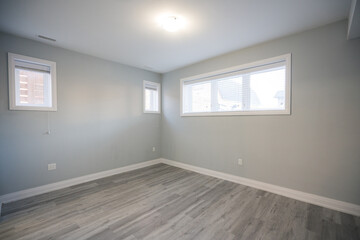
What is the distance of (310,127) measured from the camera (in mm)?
2559

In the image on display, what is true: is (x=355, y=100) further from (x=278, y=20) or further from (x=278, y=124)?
(x=278, y=20)

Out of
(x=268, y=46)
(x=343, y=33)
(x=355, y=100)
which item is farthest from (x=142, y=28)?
(x=355, y=100)

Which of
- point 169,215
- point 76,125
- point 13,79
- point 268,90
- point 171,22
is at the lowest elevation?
point 169,215

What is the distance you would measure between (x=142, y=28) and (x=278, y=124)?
2.78m

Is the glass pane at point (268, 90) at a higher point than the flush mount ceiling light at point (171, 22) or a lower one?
lower

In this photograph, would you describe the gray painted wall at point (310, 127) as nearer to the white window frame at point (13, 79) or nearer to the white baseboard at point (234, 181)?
the white baseboard at point (234, 181)

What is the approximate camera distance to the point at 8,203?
8.41 ft

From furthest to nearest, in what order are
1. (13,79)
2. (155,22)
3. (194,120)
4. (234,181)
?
1. (194,120)
2. (234,181)
3. (13,79)
4. (155,22)

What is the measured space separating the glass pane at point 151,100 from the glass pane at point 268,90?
2.75 meters

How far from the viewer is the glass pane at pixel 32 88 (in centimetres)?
277

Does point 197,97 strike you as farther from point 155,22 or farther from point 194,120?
point 155,22

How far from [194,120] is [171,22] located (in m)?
2.39

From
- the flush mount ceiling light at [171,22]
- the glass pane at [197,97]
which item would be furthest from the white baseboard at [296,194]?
the flush mount ceiling light at [171,22]

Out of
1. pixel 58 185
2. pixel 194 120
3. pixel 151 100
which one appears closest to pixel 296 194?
pixel 194 120
